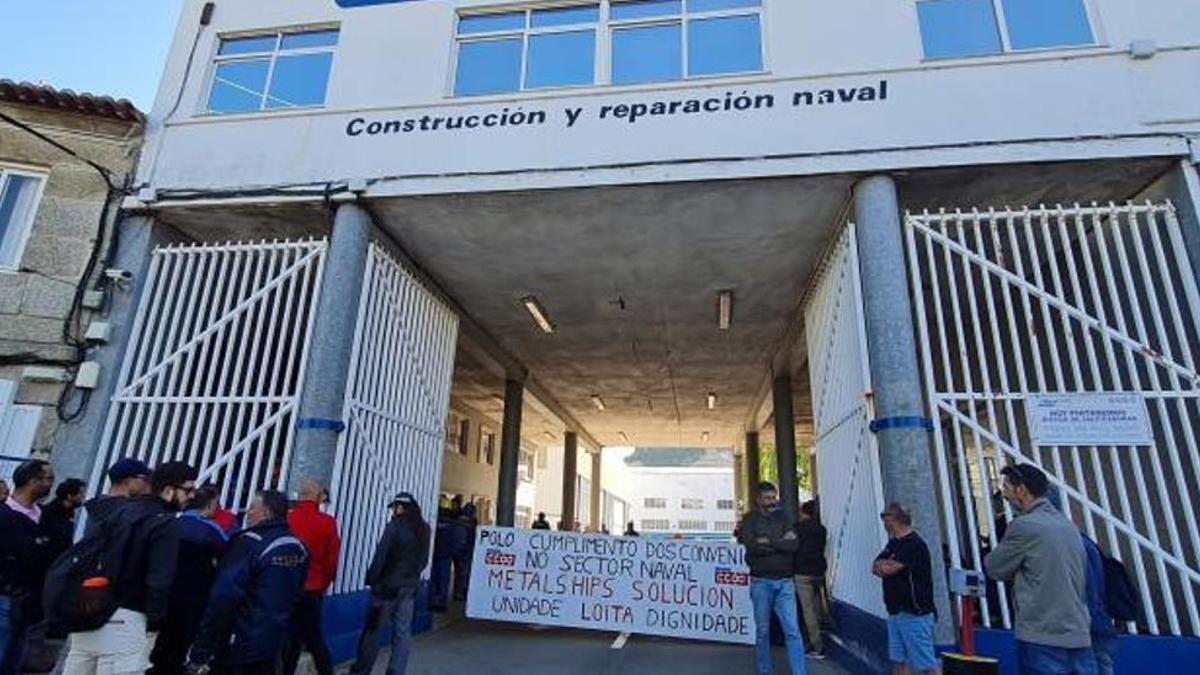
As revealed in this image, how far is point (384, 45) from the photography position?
829 cm

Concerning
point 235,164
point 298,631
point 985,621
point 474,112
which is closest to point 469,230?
point 474,112

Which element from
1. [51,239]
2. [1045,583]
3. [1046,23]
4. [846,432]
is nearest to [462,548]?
[846,432]

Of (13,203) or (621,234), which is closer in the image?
(13,203)

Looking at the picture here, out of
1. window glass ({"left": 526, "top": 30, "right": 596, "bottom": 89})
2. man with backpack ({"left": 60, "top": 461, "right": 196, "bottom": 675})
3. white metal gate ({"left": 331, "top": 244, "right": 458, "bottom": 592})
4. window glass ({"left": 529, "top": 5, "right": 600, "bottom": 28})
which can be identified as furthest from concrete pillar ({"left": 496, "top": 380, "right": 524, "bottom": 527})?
man with backpack ({"left": 60, "top": 461, "right": 196, "bottom": 675})

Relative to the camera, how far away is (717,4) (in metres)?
7.93

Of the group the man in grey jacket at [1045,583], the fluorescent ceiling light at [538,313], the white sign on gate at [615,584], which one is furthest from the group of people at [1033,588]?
the fluorescent ceiling light at [538,313]

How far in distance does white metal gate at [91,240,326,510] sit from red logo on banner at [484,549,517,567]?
9.41ft

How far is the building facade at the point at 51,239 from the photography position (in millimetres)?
7145

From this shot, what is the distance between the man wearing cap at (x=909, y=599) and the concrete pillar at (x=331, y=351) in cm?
513

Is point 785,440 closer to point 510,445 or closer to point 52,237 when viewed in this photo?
point 510,445

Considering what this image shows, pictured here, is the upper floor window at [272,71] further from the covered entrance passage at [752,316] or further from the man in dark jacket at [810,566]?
the man in dark jacket at [810,566]

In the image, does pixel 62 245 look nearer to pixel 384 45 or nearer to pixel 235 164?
pixel 235 164

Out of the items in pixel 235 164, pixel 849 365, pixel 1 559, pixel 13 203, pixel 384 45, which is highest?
pixel 384 45

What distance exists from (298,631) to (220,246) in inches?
184
